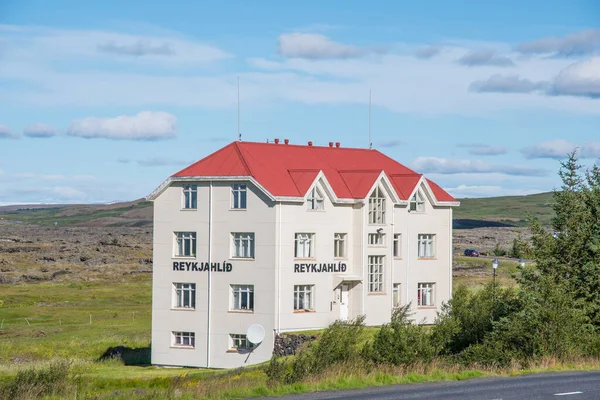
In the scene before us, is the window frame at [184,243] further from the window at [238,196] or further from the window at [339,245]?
the window at [339,245]

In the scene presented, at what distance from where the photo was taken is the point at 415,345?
110 ft

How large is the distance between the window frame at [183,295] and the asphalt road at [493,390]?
106ft

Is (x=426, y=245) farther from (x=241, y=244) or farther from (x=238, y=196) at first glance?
(x=238, y=196)

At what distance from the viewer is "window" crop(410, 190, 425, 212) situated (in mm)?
64688

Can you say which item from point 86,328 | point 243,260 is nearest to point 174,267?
point 243,260

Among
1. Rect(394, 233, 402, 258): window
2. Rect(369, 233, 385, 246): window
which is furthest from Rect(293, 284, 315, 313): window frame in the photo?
Rect(394, 233, 402, 258): window

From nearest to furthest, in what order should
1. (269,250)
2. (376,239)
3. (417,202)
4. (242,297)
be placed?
(269,250) < (242,297) < (376,239) < (417,202)

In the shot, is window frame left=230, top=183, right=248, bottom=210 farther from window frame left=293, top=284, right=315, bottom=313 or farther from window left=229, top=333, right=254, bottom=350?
window left=229, top=333, right=254, bottom=350

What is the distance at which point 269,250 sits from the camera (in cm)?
5706

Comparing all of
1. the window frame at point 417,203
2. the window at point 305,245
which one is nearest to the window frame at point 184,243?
the window at point 305,245

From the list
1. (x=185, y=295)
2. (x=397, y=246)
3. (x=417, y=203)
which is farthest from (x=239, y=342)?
(x=417, y=203)

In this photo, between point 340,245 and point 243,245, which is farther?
point 340,245

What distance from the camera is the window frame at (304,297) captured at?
191ft

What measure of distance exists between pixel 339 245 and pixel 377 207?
11.5ft
